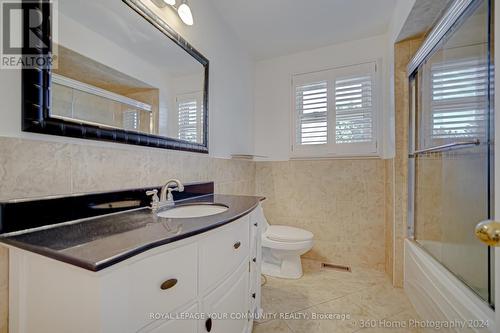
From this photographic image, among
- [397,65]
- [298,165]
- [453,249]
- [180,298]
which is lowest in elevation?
[453,249]

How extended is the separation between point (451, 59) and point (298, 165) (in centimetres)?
149

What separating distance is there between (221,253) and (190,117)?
100 centimetres

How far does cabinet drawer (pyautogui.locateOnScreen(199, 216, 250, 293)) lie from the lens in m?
0.76

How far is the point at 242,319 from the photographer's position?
1066 mm

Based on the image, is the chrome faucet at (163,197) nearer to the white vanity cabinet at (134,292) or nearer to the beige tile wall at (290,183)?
the beige tile wall at (290,183)

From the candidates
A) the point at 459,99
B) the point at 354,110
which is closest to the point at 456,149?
the point at 459,99

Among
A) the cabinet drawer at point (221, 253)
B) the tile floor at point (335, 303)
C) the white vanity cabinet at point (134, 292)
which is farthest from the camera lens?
the tile floor at point (335, 303)

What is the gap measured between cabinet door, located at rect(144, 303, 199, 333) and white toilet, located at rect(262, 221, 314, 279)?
132 cm

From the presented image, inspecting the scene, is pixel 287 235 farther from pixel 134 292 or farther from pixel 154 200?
pixel 134 292

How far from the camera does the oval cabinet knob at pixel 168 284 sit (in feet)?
2.00

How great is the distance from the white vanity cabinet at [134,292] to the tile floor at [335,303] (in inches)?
31.8

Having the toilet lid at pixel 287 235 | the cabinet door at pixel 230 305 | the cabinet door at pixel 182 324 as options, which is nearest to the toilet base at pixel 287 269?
the toilet lid at pixel 287 235

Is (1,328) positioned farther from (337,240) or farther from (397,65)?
(397,65)

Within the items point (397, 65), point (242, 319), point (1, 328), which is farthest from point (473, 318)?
point (397, 65)
